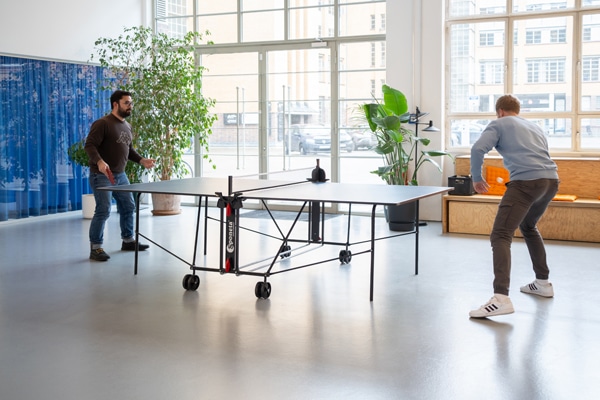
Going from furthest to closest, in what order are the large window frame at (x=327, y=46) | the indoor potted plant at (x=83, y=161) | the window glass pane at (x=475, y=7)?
1. the large window frame at (x=327, y=46)
2. the indoor potted plant at (x=83, y=161)
3. the window glass pane at (x=475, y=7)

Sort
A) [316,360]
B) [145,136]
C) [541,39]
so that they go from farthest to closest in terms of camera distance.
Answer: [145,136] < [541,39] < [316,360]

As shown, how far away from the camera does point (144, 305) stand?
16.2 feet

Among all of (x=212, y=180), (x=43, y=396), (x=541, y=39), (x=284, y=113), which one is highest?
(x=541, y=39)

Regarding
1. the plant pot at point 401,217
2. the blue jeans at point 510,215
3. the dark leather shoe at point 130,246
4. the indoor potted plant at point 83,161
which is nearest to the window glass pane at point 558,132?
the plant pot at point 401,217

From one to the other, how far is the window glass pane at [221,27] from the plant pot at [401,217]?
151 inches

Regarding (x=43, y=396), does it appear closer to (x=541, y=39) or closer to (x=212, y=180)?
(x=212, y=180)

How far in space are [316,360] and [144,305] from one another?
1636 mm

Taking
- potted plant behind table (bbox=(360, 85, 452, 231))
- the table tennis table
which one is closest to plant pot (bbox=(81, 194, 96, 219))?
the table tennis table

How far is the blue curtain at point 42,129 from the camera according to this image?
874 cm

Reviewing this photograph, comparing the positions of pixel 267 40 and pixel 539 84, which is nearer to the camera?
pixel 539 84

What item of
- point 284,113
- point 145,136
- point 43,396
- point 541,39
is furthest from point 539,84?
point 43,396

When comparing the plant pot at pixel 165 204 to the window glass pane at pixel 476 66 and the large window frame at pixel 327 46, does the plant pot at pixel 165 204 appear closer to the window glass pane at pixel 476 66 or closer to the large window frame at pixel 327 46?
the large window frame at pixel 327 46

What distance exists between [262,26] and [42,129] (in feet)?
10.8

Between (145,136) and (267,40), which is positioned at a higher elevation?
(267,40)
